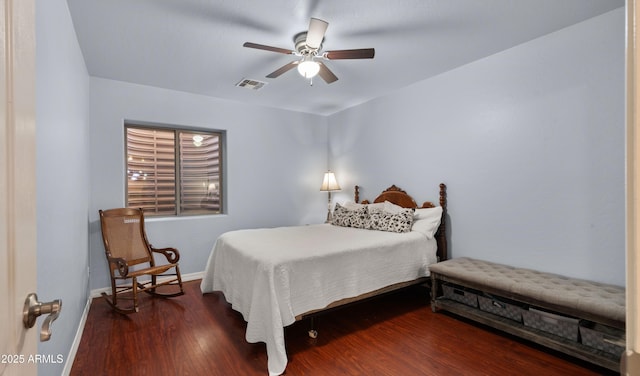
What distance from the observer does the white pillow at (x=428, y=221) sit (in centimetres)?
330

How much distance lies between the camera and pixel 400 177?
4.04 metres

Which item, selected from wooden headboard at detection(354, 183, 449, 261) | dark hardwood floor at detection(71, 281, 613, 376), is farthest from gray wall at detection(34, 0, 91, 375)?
wooden headboard at detection(354, 183, 449, 261)

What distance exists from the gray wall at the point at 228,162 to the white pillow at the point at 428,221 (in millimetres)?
2172

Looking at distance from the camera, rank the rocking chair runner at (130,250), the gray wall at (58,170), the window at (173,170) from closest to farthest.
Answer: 1. the gray wall at (58,170)
2. the rocking chair runner at (130,250)
3. the window at (173,170)

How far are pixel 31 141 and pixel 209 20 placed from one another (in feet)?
6.52

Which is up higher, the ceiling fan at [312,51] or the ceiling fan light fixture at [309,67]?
→ the ceiling fan at [312,51]

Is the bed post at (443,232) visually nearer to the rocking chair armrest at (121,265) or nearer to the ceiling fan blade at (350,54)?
the ceiling fan blade at (350,54)

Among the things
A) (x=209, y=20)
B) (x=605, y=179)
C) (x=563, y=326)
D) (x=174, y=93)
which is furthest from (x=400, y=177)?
(x=174, y=93)

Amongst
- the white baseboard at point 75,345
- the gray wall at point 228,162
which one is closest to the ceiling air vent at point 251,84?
the gray wall at point 228,162

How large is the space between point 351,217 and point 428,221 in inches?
38.3

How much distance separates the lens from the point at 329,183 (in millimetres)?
4922

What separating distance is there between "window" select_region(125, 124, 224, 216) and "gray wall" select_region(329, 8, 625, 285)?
2.84 m

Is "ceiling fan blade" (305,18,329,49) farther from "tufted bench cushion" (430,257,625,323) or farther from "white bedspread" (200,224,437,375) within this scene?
"tufted bench cushion" (430,257,625,323)

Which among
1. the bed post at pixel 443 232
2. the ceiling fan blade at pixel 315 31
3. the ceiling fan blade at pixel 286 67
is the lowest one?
the bed post at pixel 443 232
